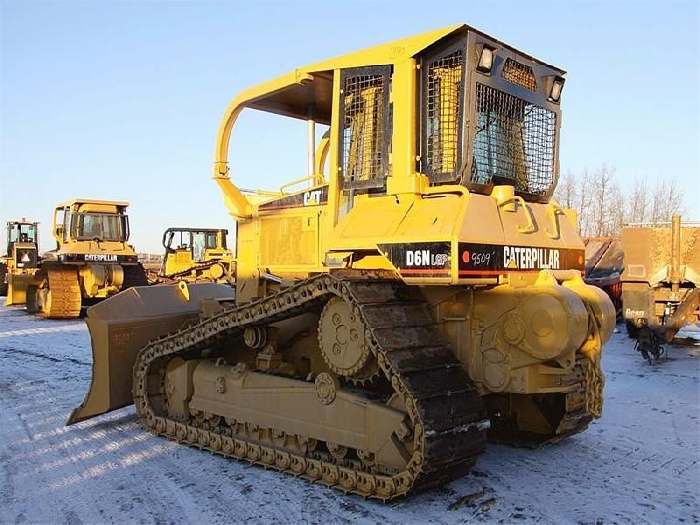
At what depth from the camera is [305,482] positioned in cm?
506

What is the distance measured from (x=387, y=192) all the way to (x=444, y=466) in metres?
2.17

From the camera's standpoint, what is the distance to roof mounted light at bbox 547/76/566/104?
237 inches

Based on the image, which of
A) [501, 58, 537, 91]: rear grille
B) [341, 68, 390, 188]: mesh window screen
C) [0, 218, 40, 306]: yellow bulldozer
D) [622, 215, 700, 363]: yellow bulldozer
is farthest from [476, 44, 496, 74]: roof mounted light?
[0, 218, 40, 306]: yellow bulldozer

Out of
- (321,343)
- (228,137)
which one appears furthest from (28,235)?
(321,343)

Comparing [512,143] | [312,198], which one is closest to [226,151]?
[312,198]

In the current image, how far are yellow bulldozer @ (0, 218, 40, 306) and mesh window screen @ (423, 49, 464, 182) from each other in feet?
64.2

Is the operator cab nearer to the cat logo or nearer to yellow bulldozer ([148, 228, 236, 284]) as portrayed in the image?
yellow bulldozer ([148, 228, 236, 284])

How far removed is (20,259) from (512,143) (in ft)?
72.3

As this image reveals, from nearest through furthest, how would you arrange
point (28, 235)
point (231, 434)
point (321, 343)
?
point (321, 343), point (231, 434), point (28, 235)

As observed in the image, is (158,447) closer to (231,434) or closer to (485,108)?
(231,434)

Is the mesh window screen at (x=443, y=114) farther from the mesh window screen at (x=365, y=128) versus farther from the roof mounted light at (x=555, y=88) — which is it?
the roof mounted light at (x=555, y=88)

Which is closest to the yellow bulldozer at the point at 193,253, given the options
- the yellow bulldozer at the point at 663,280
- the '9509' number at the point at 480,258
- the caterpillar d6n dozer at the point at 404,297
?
Result: the yellow bulldozer at the point at 663,280

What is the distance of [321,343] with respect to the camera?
200 inches

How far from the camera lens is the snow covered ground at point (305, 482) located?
4434mm
